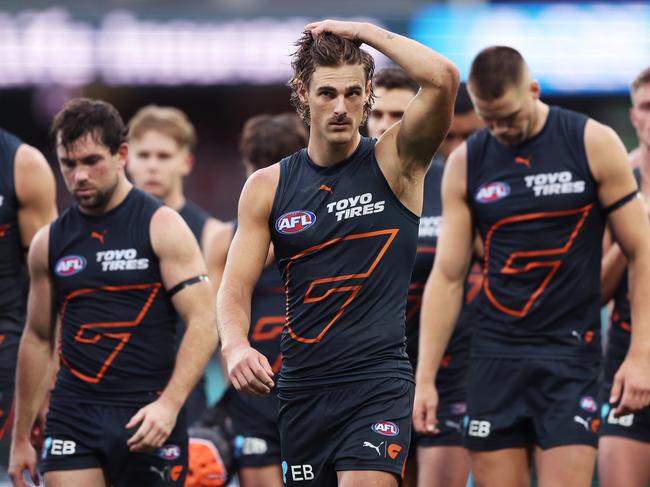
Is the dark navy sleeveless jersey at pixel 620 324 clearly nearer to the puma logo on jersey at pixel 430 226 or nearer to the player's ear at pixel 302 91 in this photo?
the puma logo on jersey at pixel 430 226

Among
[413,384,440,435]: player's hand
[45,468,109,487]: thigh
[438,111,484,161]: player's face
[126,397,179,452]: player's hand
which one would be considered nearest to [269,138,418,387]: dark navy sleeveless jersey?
[126,397,179,452]: player's hand

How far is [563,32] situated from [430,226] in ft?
38.9

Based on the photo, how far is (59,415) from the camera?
6602 millimetres

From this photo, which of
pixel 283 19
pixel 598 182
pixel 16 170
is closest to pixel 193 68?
pixel 283 19

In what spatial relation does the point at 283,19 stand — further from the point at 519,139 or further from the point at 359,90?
the point at 359,90

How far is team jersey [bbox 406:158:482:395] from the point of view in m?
7.51

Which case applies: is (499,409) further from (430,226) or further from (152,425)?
(152,425)

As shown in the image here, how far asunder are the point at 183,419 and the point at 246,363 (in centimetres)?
180

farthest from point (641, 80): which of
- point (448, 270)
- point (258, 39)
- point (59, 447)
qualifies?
point (258, 39)

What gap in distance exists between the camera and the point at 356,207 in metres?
5.44

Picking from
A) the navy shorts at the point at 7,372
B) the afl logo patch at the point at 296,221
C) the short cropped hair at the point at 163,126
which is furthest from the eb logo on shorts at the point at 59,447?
the short cropped hair at the point at 163,126

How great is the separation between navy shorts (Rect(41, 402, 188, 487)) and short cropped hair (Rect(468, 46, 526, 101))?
235 cm

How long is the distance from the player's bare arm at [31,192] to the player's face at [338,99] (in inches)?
99.9

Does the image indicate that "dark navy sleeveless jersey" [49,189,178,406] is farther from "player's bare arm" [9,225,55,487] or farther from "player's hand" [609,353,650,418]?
"player's hand" [609,353,650,418]
